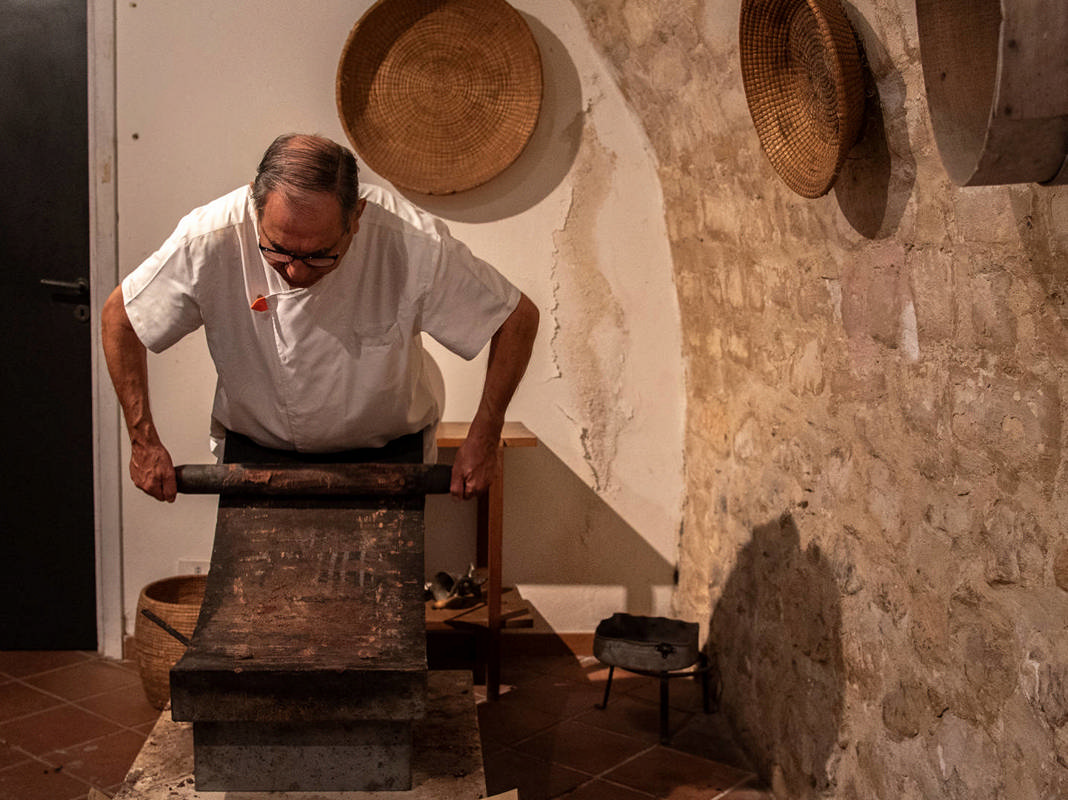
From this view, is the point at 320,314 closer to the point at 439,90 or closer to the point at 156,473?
the point at 156,473

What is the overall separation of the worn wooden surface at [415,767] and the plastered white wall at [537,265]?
133 cm

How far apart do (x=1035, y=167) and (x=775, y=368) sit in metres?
1.61

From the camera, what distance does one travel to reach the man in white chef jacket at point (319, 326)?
2.31 metres

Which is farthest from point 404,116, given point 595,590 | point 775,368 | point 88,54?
point 595,590

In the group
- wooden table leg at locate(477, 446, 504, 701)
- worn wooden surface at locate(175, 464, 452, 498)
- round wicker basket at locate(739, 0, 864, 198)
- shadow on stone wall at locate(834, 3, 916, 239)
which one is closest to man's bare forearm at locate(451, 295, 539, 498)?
worn wooden surface at locate(175, 464, 452, 498)

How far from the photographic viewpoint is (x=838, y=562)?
93.3 inches

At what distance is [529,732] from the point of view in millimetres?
3189

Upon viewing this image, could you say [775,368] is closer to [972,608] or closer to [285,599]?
[972,608]

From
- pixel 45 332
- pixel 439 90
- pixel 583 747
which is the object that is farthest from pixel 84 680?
pixel 439 90

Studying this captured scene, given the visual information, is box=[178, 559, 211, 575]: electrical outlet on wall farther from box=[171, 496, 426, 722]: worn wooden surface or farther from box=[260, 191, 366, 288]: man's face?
box=[260, 191, 366, 288]: man's face

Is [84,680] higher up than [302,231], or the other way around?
[302,231]

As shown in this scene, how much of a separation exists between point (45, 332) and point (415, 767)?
87.8 inches

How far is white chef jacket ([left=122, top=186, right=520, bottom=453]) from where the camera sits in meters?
2.31

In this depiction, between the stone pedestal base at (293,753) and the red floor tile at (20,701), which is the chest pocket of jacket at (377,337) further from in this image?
the red floor tile at (20,701)
